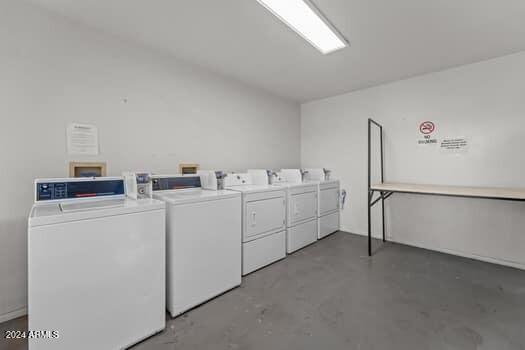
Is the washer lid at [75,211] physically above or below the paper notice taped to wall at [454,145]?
below

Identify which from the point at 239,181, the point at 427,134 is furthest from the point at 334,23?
the point at 427,134

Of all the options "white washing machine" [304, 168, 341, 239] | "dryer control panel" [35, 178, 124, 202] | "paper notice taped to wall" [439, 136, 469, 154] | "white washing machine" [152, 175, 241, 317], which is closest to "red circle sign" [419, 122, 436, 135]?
"paper notice taped to wall" [439, 136, 469, 154]

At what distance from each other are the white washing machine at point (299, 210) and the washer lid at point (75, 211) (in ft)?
5.92

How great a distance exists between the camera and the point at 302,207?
10.4ft

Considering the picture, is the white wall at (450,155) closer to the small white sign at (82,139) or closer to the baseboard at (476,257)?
the baseboard at (476,257)

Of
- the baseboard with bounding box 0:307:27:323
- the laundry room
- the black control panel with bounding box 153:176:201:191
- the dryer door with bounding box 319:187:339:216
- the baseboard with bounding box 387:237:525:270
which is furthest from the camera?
the dryer door with bounding box 319:187:339:216

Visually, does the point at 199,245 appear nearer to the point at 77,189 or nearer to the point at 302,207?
the point at 77,189

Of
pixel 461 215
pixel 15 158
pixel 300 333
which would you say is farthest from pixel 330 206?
pixel 15 158

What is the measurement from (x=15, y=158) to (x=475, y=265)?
4.75 meters

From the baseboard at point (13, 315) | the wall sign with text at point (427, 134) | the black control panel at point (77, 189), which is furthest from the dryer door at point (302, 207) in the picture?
the baseboard at point (13, 315)

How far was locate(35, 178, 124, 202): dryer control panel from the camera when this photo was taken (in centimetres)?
158

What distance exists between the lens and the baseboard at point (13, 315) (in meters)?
1.70

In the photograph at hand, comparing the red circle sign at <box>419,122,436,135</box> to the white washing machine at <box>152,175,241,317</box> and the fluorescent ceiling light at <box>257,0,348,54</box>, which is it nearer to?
the fluorescent ceiling light at <box>257,0,348,54</box>

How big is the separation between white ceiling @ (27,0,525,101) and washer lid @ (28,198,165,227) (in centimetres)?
160
